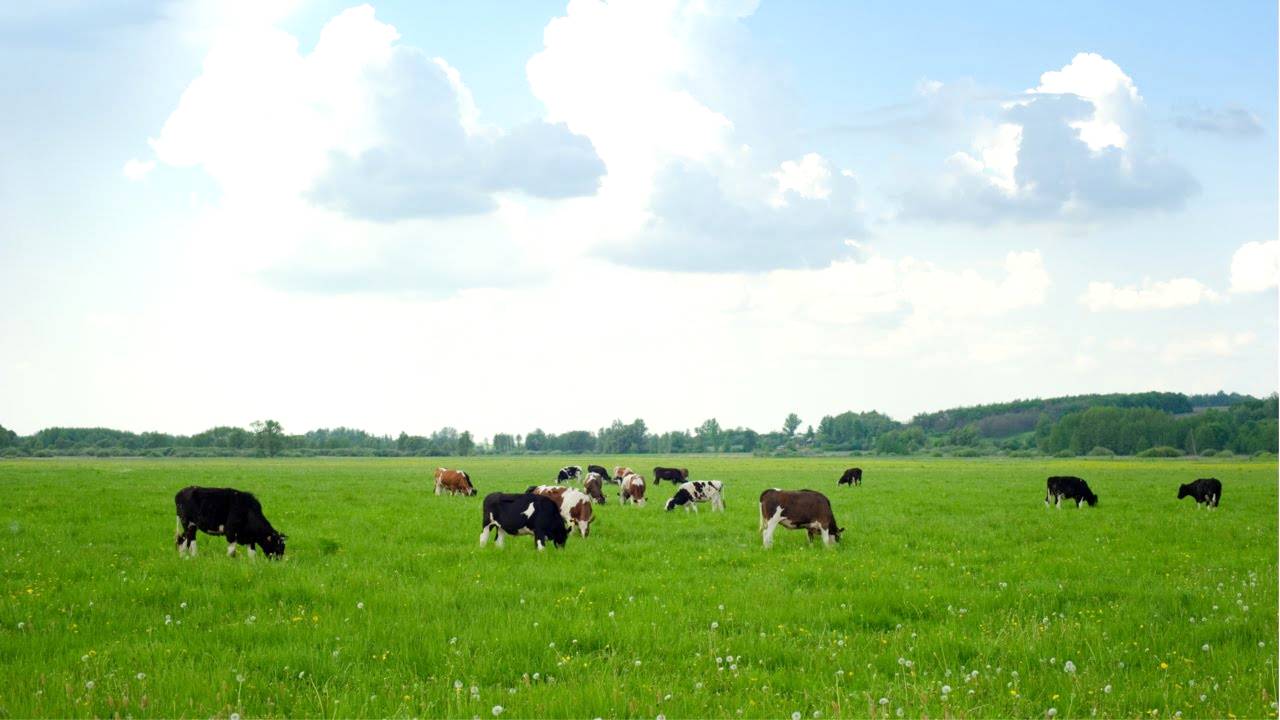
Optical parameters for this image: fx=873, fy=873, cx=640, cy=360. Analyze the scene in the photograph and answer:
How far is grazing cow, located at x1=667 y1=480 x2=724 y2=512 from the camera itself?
30459 mm

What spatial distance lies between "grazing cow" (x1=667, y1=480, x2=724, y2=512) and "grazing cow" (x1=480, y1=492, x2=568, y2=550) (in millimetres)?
10905

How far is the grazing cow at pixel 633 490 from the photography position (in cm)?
3356

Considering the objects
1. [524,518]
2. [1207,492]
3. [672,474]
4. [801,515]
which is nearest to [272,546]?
[524,518]

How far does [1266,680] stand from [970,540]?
1242 cm

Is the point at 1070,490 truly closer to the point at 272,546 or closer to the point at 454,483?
the point at 454,483

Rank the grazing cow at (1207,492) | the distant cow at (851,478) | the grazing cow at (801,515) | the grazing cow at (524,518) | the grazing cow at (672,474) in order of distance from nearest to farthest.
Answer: the grazing cow at (524,518) < the grazing cow at (801,515) < the grazing cow at (1207,492) < the grazing cow at (672,474) < the distant cow at (851,478)

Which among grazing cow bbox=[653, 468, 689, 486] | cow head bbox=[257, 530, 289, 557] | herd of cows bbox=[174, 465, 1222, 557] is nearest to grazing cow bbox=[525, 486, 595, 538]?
herd of cows bbox=[174, 465, 1222, 557]

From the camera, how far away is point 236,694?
8.57 m

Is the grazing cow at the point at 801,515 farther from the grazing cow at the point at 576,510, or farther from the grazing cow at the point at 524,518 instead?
the grazing cow at the point at 524,518

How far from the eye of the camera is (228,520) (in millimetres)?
17906

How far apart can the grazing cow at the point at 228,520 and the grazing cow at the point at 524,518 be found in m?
4.47

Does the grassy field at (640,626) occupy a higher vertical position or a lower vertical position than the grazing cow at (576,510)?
lower

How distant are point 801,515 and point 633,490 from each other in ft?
47.2

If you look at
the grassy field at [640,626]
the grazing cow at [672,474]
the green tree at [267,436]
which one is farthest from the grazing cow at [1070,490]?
the green tree at [267,436]
